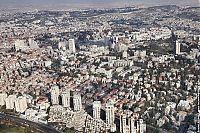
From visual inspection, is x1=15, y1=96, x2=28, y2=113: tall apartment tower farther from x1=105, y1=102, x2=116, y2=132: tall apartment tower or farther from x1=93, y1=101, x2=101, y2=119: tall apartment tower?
x1=105, y1=102, x2=116, y2=132: tall apartment tower

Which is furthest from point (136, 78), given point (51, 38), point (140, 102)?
point (51, 38)

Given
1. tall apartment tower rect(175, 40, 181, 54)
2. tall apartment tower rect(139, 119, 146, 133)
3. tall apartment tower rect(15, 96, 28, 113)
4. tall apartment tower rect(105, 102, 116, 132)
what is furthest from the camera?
tall apartment tower rect(175, 40, 181, 54)

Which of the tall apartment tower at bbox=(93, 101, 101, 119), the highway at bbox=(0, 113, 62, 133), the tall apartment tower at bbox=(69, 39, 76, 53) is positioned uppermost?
the tall apartment tower at bbox=(69, 39, 76, 53)

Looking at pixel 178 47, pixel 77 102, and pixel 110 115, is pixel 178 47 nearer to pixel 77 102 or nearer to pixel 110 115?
pixel 77 102

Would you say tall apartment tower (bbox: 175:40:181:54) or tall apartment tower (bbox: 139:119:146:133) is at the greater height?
tall apartment tower (bbox: 175:40:181:54)

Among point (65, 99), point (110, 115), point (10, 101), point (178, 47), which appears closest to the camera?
point (110, 115)

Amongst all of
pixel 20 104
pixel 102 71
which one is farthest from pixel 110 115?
pixel 102 71

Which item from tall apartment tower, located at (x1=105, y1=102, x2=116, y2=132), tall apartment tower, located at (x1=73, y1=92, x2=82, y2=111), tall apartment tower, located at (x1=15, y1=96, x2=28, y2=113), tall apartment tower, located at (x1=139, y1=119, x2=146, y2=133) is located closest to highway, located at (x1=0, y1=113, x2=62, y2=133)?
tall apartment tower, located at (x1=15, y1=96, x2=28, y2=113)

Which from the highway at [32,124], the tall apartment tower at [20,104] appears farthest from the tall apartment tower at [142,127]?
the tall apartment tower at [20,104]

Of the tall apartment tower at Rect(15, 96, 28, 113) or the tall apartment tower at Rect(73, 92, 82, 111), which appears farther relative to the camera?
the tall apartment tower at Rect(15, 96, 28, 113)
